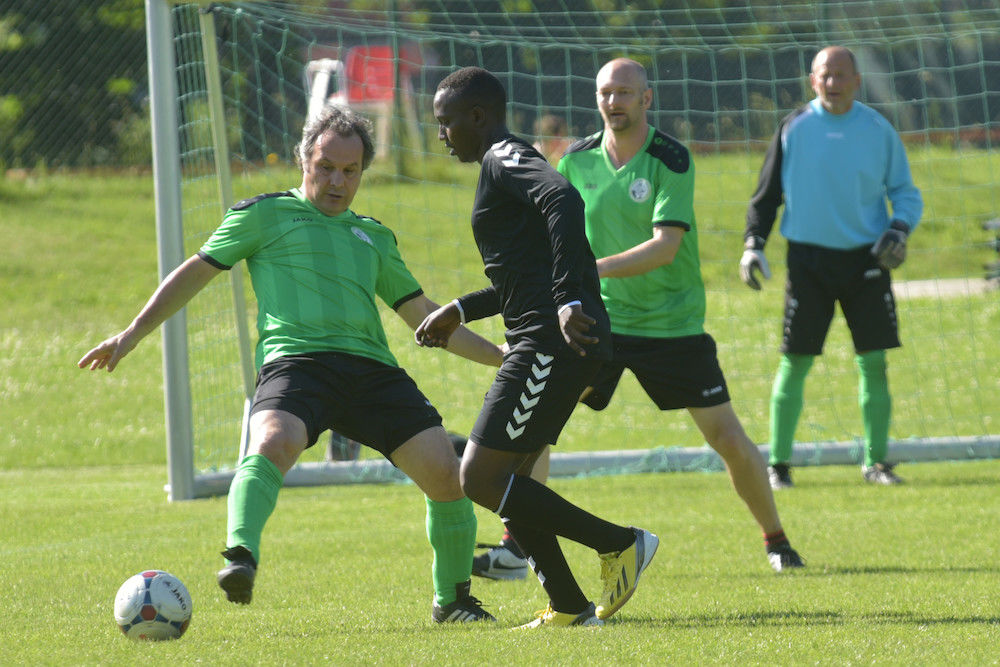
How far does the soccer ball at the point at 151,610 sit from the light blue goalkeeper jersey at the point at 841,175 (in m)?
4.55

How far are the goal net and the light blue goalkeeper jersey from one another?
1265mm

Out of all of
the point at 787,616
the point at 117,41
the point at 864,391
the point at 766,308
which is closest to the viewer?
the point at 787,616

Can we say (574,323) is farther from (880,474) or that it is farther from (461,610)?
(880,474)

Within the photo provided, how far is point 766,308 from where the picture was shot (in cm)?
1517

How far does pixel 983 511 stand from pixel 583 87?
13063 millimetres

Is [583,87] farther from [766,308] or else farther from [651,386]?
[651,386]

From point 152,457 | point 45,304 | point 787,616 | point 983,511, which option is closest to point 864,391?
point 983,511

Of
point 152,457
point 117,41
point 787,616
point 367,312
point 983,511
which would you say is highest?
point 117,41

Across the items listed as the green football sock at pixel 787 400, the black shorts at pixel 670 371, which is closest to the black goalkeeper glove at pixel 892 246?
the green football sock at pixel 787 400

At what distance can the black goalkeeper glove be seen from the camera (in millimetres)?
7125

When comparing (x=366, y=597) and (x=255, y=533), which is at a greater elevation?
(x=255, y=533)

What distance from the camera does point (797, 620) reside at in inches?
173

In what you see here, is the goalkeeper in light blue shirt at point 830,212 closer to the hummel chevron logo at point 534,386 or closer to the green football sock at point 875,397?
the green football sock at point 875,397

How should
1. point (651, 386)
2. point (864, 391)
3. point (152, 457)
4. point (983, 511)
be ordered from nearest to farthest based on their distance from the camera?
point (651, 386) → point (983, 511) → point (864, 391) → point (152, 457)
